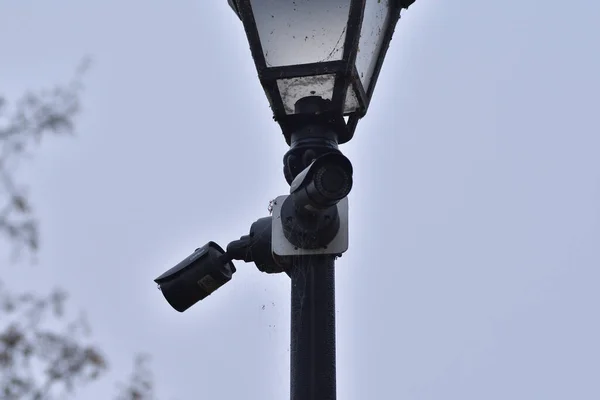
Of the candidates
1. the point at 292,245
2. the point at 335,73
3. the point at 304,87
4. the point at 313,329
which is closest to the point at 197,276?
the point at 292,245

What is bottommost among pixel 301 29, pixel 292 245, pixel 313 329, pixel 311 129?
pixel 313 329

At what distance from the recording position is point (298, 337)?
9.02 ft

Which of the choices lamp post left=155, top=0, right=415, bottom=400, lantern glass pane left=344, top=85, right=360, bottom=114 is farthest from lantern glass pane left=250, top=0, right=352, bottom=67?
lantern glass pane left=344, top=85, right=360, bottom=114

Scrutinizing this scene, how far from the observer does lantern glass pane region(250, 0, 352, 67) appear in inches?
110

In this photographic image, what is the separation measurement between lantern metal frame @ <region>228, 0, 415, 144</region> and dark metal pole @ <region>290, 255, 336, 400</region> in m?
0.42

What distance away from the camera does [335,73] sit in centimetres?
280

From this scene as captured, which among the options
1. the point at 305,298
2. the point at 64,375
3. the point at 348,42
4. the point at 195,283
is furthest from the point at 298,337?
the point at 64,375

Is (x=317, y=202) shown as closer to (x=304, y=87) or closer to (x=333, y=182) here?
(x=333, y=182)

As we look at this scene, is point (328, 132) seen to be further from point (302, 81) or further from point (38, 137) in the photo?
point (38, 137)

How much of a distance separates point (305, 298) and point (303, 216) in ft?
0.72

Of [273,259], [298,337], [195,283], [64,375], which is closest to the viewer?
[298,337]

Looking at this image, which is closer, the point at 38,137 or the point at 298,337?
the point at 298,337

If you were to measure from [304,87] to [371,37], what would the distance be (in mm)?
254

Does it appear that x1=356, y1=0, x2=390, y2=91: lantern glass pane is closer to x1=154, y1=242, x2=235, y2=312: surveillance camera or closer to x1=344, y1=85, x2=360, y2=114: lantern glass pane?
x1=344, y1=85, x2=360, y2=114: lantern glass pane
